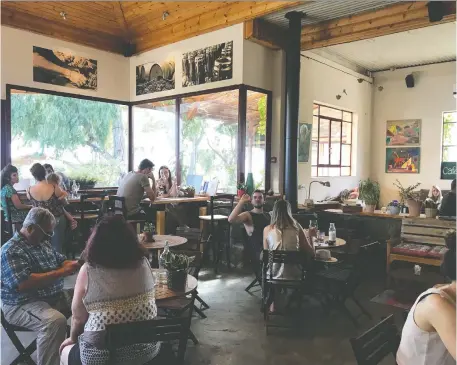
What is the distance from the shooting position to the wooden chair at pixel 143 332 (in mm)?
1865

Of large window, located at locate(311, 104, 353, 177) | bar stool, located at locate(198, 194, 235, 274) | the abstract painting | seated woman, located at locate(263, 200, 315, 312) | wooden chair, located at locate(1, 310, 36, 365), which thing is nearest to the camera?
wooden chair, located at locate(1, 310, 36, 365)

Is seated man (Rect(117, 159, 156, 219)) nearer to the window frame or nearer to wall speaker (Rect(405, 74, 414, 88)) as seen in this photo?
the window frame

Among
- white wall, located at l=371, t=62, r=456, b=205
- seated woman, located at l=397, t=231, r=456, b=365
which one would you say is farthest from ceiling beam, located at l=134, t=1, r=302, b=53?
white wall, located at l=371, t=62, r=456, b=205

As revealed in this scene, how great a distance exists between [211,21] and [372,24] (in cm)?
260

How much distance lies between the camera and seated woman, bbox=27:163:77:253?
5.11m

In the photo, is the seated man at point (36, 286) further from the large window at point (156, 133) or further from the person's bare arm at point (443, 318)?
the large window at point (156, 133)

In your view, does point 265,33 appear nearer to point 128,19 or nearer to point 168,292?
point 128,19

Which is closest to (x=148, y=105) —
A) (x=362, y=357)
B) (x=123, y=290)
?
(x=123, y=290)

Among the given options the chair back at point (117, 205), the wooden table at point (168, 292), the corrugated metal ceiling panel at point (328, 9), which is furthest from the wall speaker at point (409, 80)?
the wooden table at point (168, 292)

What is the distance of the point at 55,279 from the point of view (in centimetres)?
267

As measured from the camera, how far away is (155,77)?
26.2 feet

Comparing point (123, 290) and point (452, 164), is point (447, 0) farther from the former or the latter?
point (123, 290)

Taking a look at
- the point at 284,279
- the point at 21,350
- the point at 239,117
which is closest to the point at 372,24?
Result: the point at 239,117

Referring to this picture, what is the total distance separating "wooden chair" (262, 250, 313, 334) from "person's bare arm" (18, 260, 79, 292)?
5.82 ft
